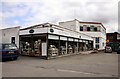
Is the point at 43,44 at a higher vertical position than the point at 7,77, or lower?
higher

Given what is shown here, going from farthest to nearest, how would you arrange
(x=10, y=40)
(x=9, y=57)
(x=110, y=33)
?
(x=110, y=33) < (x=10, y=40) < (x=9, y=57)

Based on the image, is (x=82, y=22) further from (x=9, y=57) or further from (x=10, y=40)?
(x=9, y=57)

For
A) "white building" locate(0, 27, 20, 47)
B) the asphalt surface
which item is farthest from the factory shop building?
the asphalt surface

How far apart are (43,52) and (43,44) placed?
92 centimetres

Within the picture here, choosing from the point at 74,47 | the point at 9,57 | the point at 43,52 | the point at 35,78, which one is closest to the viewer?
the point at 35,78

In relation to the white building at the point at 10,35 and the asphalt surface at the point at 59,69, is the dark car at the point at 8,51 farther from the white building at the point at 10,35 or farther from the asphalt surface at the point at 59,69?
the white building at the point at 10,35

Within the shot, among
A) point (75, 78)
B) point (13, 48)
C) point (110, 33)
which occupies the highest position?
point (110, 33)

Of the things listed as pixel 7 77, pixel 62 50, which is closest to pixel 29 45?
pixel 62 50

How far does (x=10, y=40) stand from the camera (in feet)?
69.6

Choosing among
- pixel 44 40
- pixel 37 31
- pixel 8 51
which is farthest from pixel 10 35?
pixel 8 51

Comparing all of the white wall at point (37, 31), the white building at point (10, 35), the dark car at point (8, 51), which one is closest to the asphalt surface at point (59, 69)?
the dark car at point (8, 51)

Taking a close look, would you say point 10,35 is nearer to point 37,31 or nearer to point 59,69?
point 37,31

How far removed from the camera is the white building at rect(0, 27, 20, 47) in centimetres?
2022

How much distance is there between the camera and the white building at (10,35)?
2022cm
